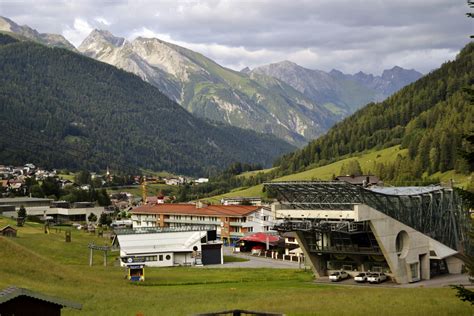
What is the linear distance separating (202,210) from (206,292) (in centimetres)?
8368

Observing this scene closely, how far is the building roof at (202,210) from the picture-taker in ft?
463

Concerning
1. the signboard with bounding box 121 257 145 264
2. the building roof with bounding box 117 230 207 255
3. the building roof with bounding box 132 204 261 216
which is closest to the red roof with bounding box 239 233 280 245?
the building roof with bounding box 132 204 261 216

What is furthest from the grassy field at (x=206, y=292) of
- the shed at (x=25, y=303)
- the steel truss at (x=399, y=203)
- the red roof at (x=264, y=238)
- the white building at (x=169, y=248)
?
the red roof at (x=264, y=238)

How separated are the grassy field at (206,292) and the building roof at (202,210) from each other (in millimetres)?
53796

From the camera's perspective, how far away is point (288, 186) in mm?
79125

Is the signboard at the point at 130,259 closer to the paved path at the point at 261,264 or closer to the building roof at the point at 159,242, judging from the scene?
the building roof at the point at 159,242

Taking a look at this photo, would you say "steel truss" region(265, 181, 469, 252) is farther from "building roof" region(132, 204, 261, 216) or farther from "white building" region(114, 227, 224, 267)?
"building roof" region(132, 204, 261, 216)

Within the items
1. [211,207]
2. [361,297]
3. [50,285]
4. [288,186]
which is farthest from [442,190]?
[211,207]

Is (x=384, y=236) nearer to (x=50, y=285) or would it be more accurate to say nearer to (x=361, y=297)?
(x=361, y=297)

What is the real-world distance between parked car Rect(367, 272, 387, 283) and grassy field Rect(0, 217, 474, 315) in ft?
21.3

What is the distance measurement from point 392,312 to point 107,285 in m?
28.5

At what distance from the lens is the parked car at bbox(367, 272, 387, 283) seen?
250 feet

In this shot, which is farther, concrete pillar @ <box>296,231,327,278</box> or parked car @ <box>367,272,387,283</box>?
concrete pillar @ <box>296,231,327,278</box>

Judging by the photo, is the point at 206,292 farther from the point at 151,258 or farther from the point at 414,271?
the point at 151,258
